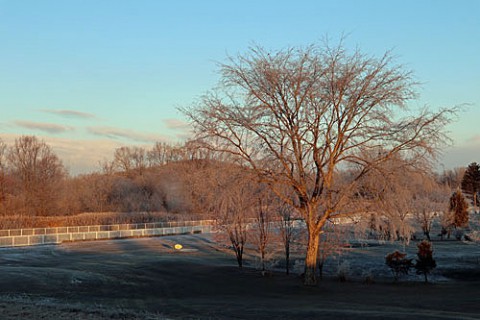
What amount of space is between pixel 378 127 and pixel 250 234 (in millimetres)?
13430

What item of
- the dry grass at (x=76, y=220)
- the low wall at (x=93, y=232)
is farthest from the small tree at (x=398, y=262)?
the dry grass at (x=76, y=220)

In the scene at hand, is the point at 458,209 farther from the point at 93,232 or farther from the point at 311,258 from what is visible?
the point at 311,258

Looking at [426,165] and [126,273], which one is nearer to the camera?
[426,165]

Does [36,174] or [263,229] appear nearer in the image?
[263,229]

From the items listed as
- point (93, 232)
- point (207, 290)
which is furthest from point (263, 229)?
point (93, 232)

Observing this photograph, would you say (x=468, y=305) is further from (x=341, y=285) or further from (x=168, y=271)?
(x=168, y=271)

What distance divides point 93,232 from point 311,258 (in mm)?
34903

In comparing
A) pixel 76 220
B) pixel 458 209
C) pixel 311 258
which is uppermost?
pixel 458 209

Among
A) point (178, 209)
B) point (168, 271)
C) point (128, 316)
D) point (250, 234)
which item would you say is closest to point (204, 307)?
point (128, 316)

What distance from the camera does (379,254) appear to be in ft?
147

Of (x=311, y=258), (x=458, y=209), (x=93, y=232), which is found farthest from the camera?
(x=458, y=209)

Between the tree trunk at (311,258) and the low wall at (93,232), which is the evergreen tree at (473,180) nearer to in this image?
the low wall at (93,232)

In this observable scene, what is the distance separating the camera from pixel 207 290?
2491 cm

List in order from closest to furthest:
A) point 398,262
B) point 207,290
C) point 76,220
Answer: point 207,290
point 398,262
point 76,220
